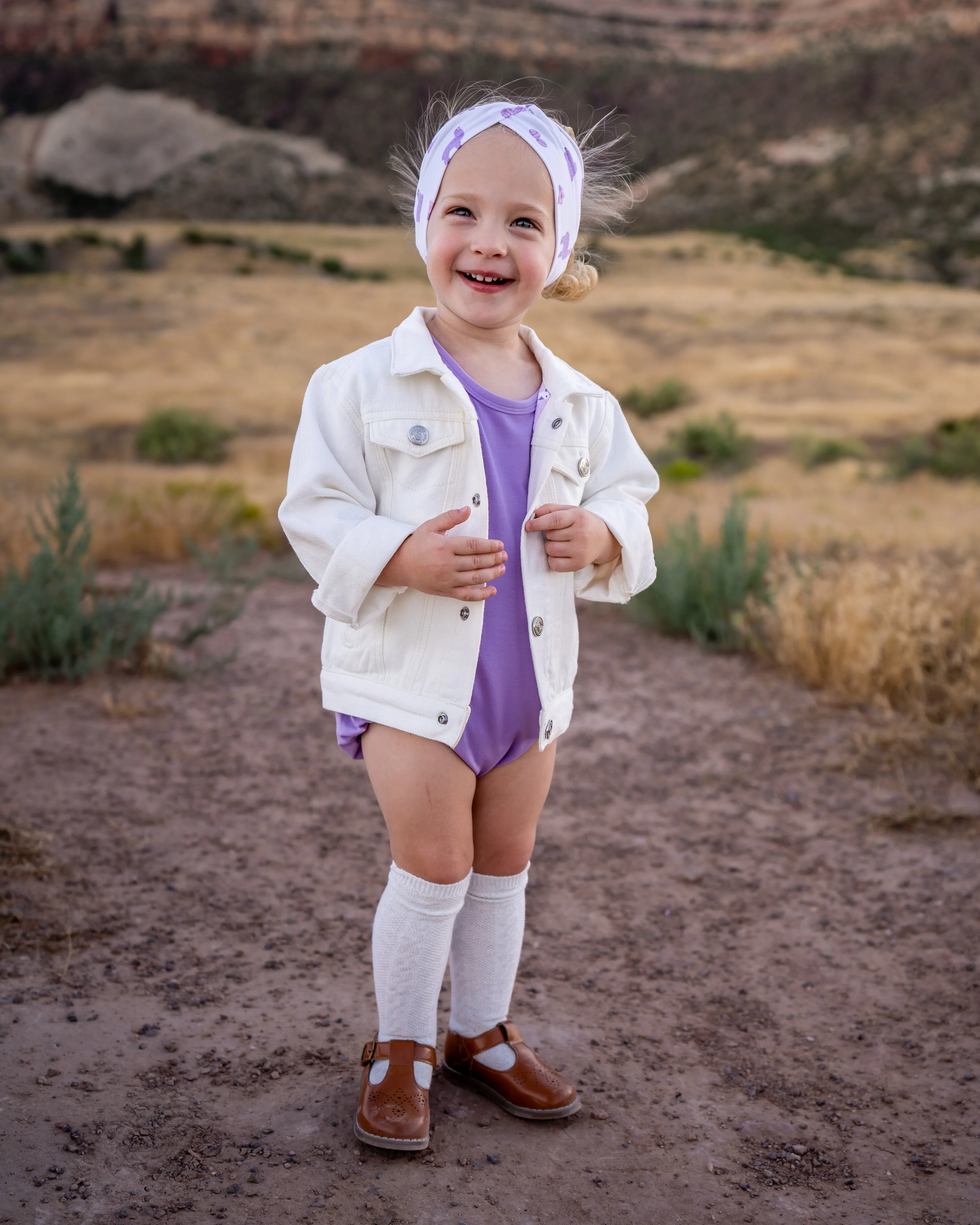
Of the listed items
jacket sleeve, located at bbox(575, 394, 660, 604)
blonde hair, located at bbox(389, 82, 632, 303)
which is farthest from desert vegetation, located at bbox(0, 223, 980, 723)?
blonde hair, located at bbox(389, 82, 632, 303)

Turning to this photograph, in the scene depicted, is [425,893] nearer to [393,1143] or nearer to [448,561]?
[393,1143]

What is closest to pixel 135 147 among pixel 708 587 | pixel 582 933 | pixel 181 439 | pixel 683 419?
pixel 683 419

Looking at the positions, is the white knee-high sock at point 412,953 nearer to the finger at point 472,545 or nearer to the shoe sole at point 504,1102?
the shoe sole at point 504,1102

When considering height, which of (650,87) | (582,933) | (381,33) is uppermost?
(381,33)

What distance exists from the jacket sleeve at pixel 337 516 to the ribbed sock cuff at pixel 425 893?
480mm

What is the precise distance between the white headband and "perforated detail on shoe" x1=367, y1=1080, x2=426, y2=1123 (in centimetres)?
154

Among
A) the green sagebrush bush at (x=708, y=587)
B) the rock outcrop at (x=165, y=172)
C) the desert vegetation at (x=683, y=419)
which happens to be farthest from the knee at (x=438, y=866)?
the rock outcrop at (x=165, y=172)

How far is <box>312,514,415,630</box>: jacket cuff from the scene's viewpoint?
1.81 meters

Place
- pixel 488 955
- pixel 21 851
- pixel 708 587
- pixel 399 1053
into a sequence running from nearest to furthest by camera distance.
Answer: pixel 399 1053
pixel 488 955
pixel 21 851
pixel 708 587

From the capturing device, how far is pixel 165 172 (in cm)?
5669

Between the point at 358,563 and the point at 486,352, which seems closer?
the point at 358,563

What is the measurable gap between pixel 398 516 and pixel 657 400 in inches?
570

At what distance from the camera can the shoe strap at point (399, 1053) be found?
82.8 inches

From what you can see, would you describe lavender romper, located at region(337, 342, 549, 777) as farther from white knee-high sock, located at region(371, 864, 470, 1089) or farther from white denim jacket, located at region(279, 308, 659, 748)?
white knee-high sock, located at region(371, 864, 470, 1089)
